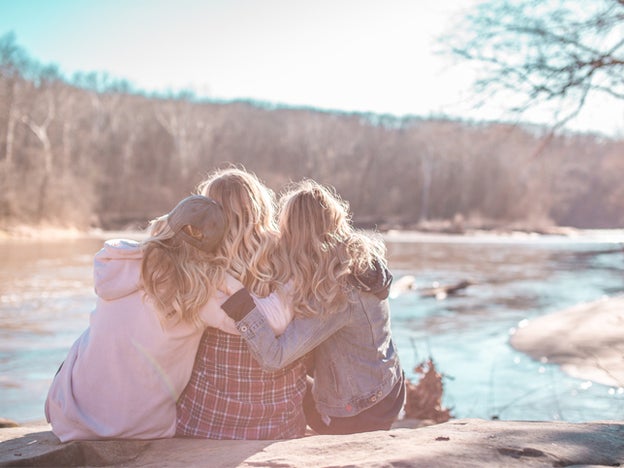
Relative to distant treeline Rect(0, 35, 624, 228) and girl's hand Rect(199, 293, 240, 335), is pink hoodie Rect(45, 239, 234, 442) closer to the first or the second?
girl's hand Rect(199, 293, 240, 335)

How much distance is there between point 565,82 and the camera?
6371 mm

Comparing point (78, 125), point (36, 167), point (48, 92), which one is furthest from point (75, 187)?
point (78, 125)

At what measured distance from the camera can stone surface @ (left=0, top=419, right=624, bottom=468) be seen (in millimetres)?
2168

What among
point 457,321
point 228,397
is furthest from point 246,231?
point 457,321

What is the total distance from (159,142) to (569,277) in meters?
35.4

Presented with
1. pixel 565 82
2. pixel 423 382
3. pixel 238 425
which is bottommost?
pixel 423 382

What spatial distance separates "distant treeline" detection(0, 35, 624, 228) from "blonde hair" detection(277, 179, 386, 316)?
99.2ft

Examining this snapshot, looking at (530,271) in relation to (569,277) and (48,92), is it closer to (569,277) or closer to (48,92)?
(569,277)

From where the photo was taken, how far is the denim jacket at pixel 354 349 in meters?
2.90

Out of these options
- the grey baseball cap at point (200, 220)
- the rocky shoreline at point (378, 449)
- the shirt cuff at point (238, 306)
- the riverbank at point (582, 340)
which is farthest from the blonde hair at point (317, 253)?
the riverbank at point (582, 340)

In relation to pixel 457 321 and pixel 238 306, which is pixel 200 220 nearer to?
pixel 238 306

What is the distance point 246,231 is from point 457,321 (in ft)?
25.5

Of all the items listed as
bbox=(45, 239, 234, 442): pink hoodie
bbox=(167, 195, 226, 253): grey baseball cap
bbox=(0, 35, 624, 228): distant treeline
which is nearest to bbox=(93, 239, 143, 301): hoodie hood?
bbox=(45, 239, 234, 442): pink hoodie

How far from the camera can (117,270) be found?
2.76 meters
